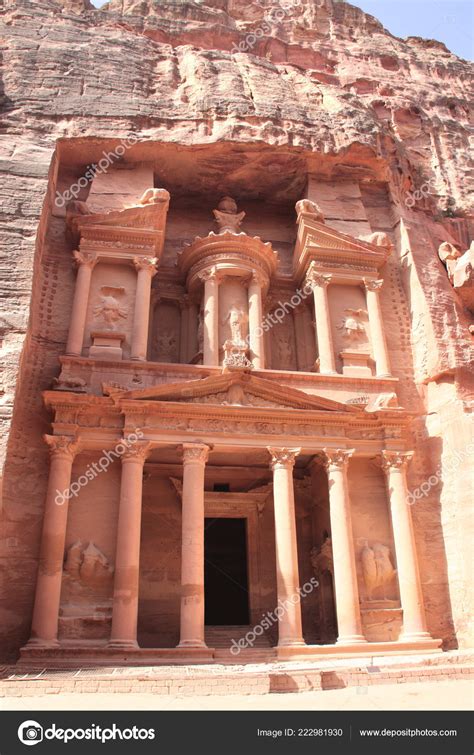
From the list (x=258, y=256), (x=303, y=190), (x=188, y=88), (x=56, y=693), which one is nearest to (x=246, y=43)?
(x=188, y=88)

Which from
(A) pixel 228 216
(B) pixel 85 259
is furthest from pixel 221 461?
(A) pixel 228 216

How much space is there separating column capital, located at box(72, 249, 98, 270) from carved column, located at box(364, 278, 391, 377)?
8145 millimetres

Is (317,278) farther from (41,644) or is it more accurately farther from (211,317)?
(41,644)

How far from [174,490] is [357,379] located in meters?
5.82

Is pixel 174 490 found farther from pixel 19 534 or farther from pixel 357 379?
pixel 357 379

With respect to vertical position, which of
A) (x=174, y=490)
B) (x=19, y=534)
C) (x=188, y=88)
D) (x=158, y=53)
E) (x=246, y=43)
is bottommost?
(x=19, y=534)

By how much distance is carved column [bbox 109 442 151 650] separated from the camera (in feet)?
42.4

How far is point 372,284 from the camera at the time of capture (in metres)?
19.0

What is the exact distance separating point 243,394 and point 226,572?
15.8ft

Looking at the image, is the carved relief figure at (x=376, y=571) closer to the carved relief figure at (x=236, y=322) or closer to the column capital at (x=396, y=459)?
the column capital at (x=396, y=459)

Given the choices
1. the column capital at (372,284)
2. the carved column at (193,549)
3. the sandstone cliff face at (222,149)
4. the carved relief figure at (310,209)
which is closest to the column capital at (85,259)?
the sandstone cliff face at (222,149)

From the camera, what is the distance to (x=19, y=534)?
1388 cm

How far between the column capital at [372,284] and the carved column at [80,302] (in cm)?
813
